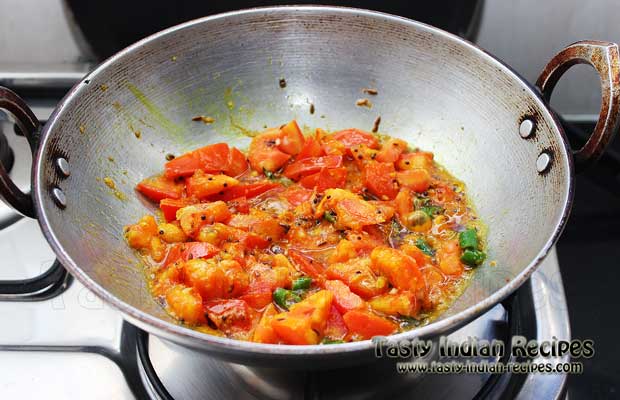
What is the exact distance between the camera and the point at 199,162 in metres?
1.94

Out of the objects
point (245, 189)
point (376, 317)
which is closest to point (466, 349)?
point (376, 317)

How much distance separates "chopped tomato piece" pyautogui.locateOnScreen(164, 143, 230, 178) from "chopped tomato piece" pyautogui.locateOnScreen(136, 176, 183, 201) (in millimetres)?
29

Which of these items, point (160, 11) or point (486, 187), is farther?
point (160, 11)

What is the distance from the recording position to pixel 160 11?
2443mm

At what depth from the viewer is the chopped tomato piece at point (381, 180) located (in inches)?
74.0

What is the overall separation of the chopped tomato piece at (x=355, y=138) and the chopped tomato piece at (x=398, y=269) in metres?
0.59

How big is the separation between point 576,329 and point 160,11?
2071mm

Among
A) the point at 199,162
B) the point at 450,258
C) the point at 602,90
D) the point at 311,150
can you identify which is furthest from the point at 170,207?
the point at 602,90

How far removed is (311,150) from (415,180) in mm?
379

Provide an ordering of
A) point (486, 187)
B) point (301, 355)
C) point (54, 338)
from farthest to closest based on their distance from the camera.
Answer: point (486, 187) < point (54, 338) < point (301, 355)

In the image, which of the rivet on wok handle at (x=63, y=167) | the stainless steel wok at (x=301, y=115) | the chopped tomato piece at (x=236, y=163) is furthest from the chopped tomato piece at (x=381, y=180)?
the rivet on wok handle at (x=63, y=167)

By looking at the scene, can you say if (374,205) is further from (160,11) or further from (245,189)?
(160,11)

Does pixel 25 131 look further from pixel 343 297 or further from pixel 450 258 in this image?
pixel 450 258

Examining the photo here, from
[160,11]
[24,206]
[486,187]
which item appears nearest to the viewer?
[24,206]
